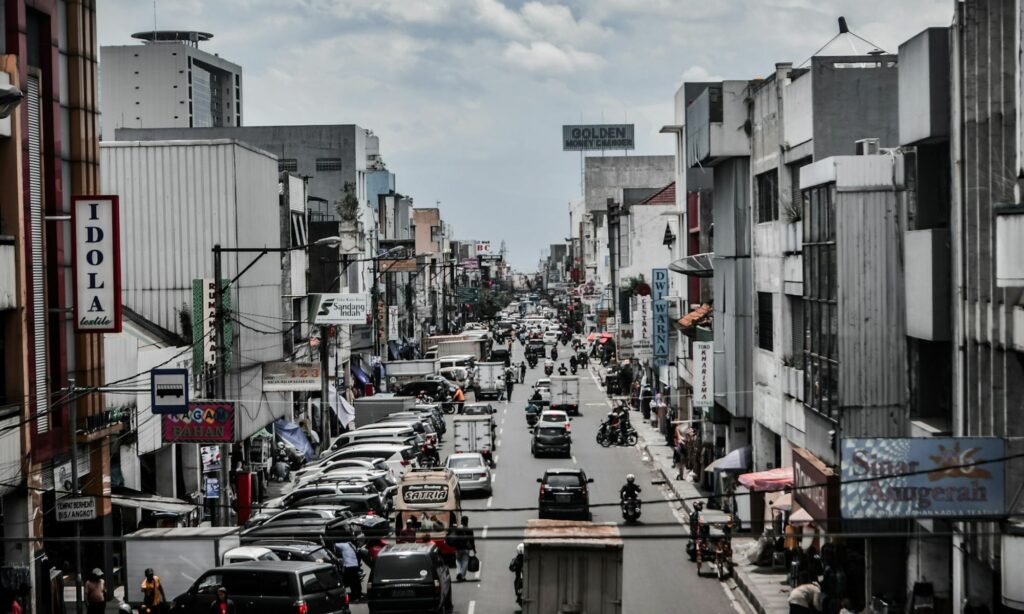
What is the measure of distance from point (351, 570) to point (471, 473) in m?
14.3

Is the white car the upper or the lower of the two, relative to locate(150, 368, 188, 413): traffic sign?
lower

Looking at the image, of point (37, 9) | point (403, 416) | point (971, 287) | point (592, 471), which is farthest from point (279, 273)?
point (971, 287)

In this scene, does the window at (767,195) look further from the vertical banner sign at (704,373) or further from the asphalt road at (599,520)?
the asphalt road at (599,520)

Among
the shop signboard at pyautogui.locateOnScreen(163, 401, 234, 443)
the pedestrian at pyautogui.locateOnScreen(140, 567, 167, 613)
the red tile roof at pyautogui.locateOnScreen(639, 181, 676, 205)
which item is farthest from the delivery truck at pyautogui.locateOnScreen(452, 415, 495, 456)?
the red tile roof at pyautogui.locateOnScreen(639, 181, 676, 205)

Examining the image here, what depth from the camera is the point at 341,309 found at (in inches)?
2007

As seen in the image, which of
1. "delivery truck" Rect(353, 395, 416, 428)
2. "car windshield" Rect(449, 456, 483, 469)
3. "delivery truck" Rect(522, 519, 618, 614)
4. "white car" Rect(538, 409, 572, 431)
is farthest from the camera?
"delivery truck" Rect(353, 395, 416, 428)

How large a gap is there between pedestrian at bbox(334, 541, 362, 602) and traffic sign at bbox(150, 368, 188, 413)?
169 inches

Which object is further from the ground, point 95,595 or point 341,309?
point 341,309

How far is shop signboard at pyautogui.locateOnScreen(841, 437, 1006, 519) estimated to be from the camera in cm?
1755

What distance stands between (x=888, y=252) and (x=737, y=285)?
50.5ft

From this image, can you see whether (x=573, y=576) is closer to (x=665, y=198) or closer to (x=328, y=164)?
(x=665, y=198)

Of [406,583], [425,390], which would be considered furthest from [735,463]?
[425,390]

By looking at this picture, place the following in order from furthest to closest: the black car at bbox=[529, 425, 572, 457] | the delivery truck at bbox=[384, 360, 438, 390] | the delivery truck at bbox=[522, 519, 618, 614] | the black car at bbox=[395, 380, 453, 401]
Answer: the black car at bbox=[395, 380, 453, 401] < the delivery truck at bbox=[384, 360, 438, 390] < the black car at bbox=[529, 425, 572, 457] < the delivery truck at bbox=[522, 519, 618, 614]

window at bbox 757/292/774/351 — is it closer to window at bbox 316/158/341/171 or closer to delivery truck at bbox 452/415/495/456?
delivery truck at bbox 452/415/495/456
